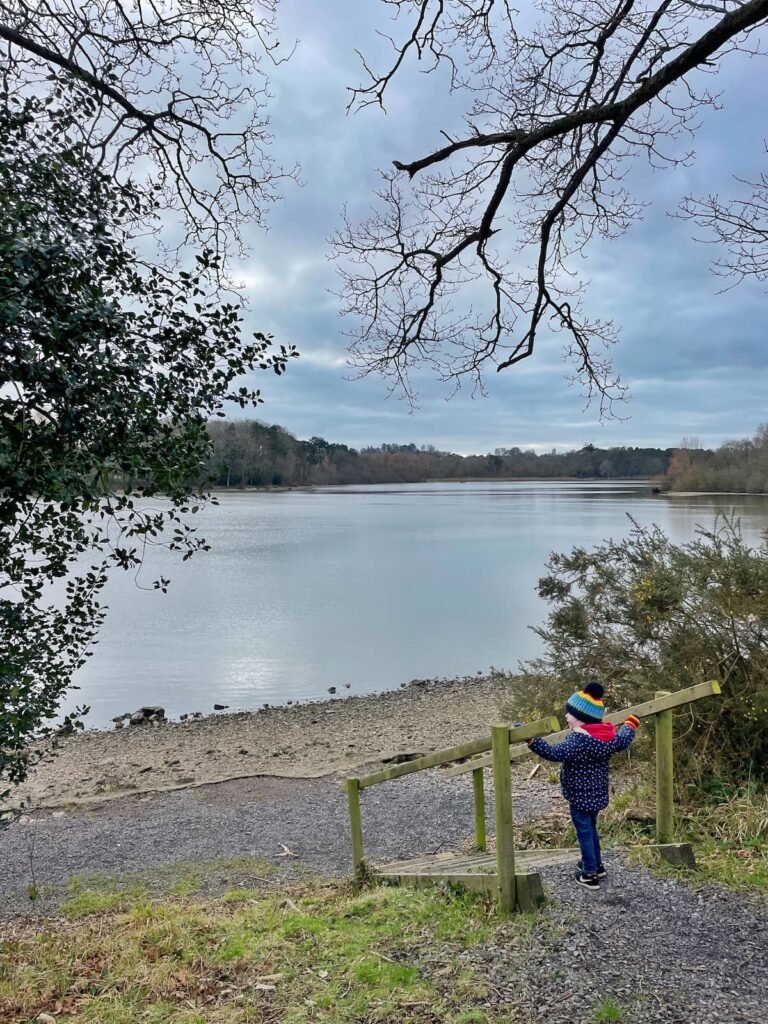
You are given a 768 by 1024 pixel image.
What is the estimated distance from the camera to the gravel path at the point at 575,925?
9.93 ft

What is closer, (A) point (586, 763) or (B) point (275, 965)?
(B) point (275, 965)

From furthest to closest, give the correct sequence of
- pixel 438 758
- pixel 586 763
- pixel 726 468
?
1. pixel 726 468
2. pixel 438 758
3. pixel 586 763

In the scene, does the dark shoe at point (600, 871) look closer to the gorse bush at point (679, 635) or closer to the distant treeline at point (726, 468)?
the gorse bush at point (679, 635)

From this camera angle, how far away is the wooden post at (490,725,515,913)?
3836 millimetres


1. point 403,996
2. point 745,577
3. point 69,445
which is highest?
point 69,445

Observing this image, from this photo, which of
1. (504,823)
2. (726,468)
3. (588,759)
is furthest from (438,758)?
(726,468)

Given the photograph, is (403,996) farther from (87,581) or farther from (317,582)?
(317,582)

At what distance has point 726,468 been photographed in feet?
213

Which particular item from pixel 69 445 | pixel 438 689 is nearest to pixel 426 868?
pixel 69 445

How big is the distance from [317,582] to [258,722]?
17076 millimetres

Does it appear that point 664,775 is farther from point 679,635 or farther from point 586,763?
point 679,635

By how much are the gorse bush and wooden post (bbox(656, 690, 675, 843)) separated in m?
1.41

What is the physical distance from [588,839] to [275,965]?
1.76m

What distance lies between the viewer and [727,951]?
3432 millimetres
